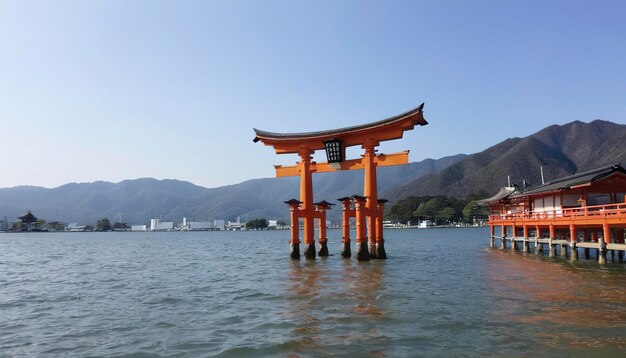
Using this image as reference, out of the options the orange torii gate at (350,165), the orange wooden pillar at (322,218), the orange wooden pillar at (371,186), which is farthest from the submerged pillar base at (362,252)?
the orange wooden pillar at (322,218)

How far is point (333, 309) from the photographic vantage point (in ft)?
42.6

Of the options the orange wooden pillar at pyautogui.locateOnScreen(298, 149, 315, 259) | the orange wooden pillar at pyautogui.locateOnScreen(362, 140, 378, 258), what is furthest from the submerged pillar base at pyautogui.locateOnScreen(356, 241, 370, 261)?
the orange wooden pillar at pyautogui.locateOnScreen(298, 149, 315, 259)

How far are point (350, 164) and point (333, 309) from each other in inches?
639

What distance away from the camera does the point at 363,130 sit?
2692 centimetres

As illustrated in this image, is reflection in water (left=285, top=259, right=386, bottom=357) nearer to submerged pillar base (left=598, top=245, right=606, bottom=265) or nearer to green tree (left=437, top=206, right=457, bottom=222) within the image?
submerged pillar base (left=598, top=245, right=606, bottom=265)

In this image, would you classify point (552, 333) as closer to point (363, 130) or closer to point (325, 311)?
point (325, 311)

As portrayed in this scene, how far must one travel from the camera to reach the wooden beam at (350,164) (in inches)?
1061

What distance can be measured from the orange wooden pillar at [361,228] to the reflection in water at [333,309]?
115 inches

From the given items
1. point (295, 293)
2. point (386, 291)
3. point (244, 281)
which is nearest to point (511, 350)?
point (386, 291)

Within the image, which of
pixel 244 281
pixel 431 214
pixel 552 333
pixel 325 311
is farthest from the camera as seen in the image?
pixel 431 214

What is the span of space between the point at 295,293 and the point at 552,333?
8647 millimetres

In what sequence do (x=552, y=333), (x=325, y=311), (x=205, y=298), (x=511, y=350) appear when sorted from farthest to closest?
(x=205, y=298)
(x=325, y=311)
(x=552, y=333)
(x=511, y=350)

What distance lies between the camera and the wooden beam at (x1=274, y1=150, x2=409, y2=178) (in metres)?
26.9

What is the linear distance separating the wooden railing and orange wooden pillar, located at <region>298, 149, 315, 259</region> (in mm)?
15007
